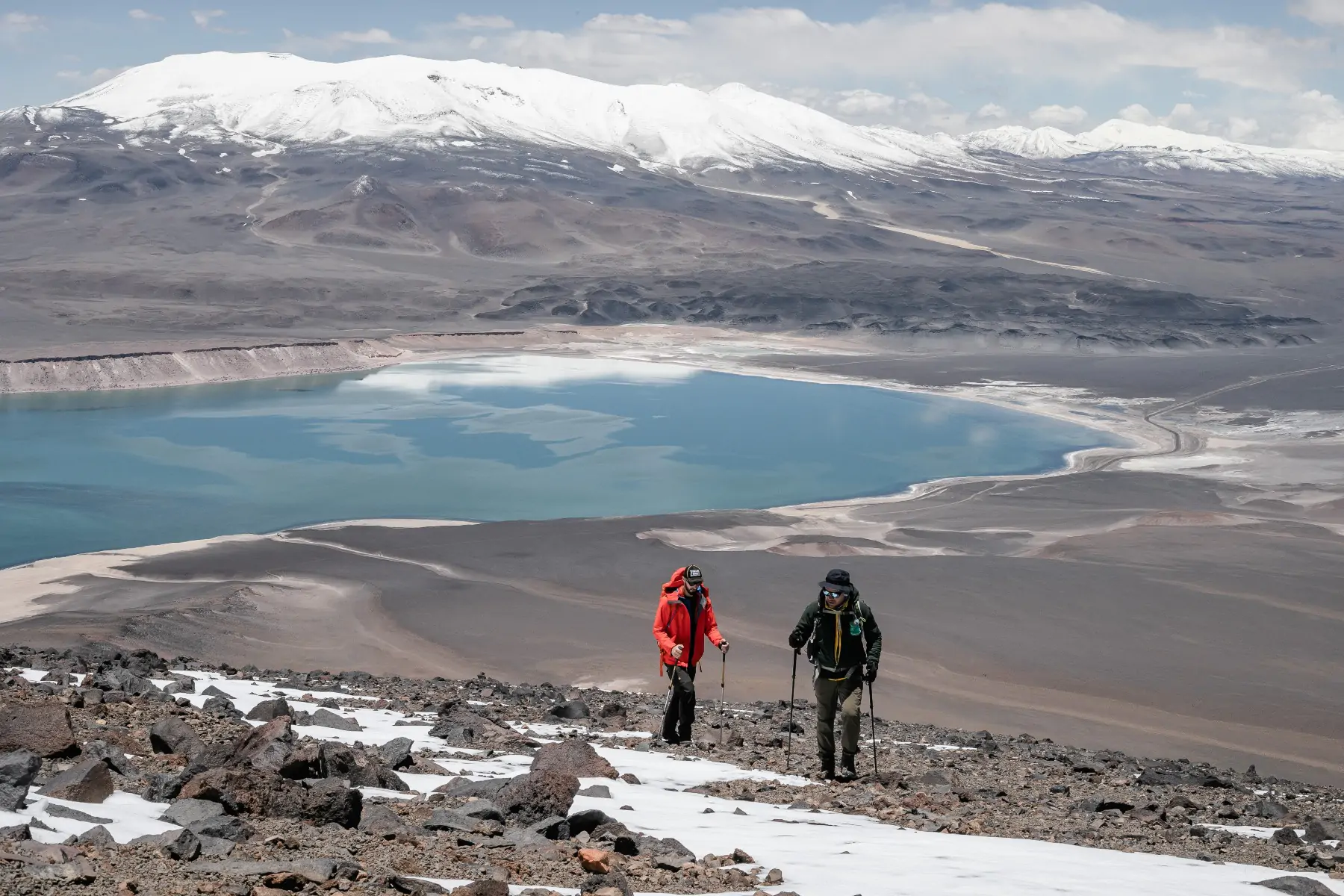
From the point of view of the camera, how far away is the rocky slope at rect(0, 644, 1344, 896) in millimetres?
4934

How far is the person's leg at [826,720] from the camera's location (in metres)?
8.67

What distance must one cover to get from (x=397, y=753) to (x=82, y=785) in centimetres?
234

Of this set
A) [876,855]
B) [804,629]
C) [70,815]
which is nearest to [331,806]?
[70,815]

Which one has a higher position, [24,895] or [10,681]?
[24,895]

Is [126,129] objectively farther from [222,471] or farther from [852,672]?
[852,672]

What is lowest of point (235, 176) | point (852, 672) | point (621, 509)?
point (621, 509)

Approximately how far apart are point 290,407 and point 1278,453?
34.2 metres

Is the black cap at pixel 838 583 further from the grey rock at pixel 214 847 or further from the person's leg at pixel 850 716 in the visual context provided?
the grey rock at pixel 214 847

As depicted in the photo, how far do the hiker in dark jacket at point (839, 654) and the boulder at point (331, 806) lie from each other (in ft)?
11.6

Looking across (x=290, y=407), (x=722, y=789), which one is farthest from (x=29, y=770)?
(x=290, y=407)

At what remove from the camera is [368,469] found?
3769 centimetres

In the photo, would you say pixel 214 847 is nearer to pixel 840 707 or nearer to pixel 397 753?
pixel 397 753

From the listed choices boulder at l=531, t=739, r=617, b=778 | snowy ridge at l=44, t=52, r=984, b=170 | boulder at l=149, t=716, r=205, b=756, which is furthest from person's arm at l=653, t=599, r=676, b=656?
snowy ridge at l=44, t=52, r=984, b=170

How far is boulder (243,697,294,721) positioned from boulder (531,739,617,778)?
6.56 feet
